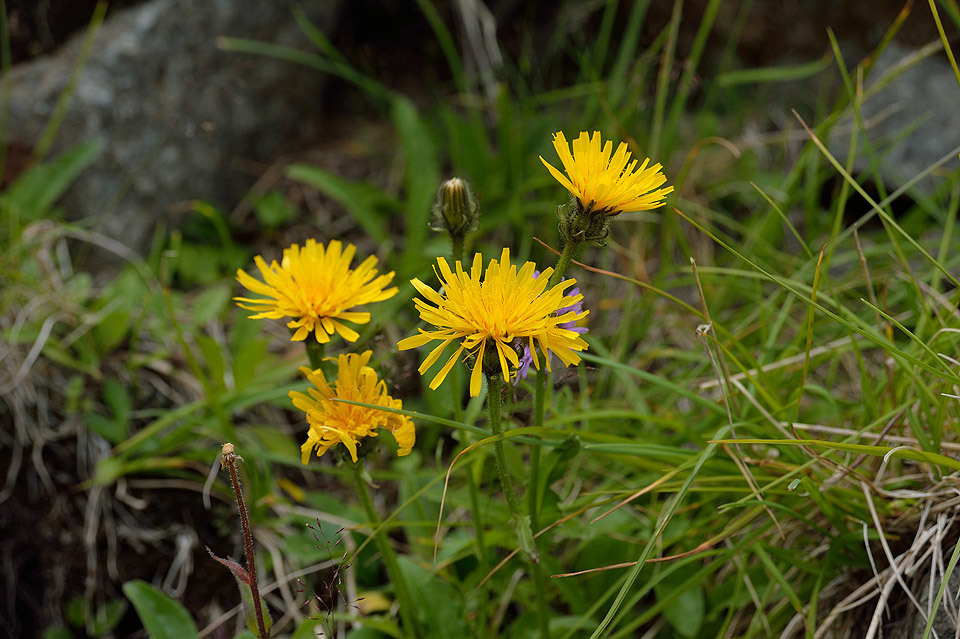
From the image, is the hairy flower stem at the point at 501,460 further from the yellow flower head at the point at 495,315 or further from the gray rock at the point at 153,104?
the gray rock at the point at 153,104

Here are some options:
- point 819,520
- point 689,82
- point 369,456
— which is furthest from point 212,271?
point 819,520

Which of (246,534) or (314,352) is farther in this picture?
(314,352)

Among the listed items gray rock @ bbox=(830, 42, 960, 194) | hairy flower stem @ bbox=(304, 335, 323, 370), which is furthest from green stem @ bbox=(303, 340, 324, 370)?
gray rock @ bbox=(830, 42, 960, 194)

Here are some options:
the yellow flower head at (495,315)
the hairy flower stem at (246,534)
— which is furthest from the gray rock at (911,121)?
the hairy flower stem at (246,534)

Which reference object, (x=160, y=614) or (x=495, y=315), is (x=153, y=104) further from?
(x=495, y=315)

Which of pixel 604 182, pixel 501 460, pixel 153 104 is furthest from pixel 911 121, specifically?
pixel 153 104

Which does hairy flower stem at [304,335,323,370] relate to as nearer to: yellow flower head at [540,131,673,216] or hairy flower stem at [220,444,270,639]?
hairy flower stem at [220,444,270,639]

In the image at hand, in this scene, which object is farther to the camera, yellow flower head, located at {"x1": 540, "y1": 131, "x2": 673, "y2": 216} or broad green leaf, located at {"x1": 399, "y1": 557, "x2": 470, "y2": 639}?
broad green leaf, located at {"x1": 399, "y1": 557, "x2": 470, "y2": 639}
